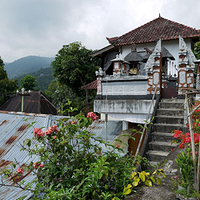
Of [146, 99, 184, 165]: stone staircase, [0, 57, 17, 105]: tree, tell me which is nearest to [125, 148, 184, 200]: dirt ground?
[146, 99, 184, 165]: stone staircase

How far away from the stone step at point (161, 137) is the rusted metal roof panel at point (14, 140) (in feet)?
9.20

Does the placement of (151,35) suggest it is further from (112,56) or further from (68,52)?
(68,52)

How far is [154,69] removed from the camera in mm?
6516

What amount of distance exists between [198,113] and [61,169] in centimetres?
316

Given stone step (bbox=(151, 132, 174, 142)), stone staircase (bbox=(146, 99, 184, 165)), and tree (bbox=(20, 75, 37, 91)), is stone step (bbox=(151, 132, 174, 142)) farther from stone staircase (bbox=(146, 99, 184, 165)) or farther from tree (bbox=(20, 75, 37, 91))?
tree (bbox=(20, 75, 37, 91))

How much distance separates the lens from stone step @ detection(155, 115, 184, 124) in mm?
5473

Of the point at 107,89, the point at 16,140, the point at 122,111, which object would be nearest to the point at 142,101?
the point at 122,111

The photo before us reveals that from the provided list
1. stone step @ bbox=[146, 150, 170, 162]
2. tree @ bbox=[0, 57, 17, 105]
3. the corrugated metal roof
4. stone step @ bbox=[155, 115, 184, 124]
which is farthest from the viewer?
tree @ bbox=[0, 57, 17, 105]

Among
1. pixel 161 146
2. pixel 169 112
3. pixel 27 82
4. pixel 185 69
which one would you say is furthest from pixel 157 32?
pixel 27 82

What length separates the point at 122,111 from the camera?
6.77m

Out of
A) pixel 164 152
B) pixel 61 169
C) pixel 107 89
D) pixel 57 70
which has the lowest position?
pixel 164 152

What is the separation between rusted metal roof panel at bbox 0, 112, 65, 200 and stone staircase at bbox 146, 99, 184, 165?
9.16 feet

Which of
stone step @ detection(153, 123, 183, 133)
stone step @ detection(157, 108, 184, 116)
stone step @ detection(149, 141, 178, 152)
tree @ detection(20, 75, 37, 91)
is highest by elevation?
tree @ detection(20, 75, 37, 91)

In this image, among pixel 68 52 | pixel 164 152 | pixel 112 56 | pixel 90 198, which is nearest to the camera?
pixel 90 198
